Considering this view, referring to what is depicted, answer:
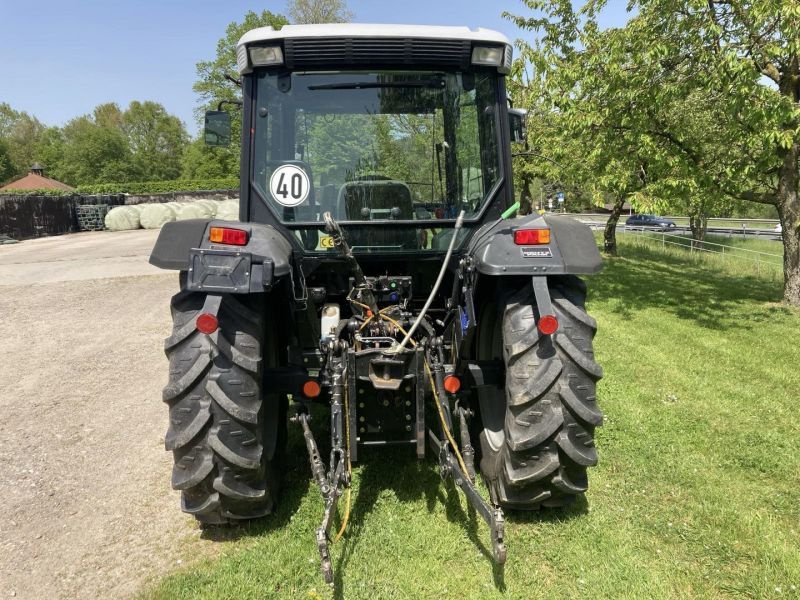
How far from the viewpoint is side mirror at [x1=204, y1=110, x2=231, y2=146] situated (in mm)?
3706

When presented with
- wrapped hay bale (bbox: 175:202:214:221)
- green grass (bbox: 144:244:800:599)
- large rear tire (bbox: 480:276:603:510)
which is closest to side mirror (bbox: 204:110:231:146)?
green grass (bbox: 144:244:800:599)

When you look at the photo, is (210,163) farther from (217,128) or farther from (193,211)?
(217,128)

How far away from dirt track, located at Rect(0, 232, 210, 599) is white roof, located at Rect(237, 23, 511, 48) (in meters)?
2.72

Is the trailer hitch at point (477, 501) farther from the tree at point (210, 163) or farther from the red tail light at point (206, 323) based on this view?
the tree at point (210, 163)

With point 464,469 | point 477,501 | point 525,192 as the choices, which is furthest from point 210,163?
point 477,501

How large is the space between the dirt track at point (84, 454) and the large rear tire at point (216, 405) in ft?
1.52

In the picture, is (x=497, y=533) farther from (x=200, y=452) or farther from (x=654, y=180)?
(x=654, y=180)

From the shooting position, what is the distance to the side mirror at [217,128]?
3.71m

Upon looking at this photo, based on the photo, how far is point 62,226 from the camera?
80.6ft

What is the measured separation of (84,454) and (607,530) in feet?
11.9

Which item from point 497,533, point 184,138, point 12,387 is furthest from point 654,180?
point 184,138

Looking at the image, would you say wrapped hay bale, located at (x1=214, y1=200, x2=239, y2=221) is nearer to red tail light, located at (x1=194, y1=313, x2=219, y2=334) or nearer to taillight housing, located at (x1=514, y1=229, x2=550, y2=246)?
red tail light, located at (x1=194, y1=313, x2=219, y2=334)

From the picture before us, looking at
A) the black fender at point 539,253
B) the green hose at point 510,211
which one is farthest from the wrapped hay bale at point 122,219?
the black fender at point 539,253

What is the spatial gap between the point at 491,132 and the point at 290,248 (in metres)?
→ 1.36
